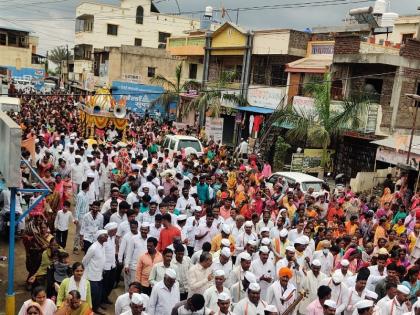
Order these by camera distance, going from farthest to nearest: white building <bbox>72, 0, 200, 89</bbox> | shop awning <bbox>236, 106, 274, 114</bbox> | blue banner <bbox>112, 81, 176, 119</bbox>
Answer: white building <bbox>72, 0, 200, 89</bbox>
blue banner <bbox>112, 81, 176, 119</bbox>
shop awning <bbox>236, 106, 274, 114</bbox>

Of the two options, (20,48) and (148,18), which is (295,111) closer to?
(148,18)

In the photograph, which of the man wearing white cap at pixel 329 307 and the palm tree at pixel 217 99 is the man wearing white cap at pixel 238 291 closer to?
the man wearing white cap at pixel 329 307

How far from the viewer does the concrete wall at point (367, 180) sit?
51.1 ft

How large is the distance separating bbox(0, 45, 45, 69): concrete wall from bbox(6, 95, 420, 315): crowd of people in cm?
4756

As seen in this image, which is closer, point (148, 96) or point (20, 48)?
point (148, 96)

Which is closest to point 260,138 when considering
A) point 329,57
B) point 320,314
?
point 329,57

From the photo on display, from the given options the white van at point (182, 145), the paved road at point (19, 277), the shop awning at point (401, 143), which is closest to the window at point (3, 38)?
the white van at point (182, 145)

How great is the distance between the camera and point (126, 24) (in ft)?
166

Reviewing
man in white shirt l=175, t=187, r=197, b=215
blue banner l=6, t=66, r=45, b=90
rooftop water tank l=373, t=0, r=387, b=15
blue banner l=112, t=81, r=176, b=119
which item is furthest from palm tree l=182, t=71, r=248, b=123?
blue banner l=6, t=66, r=45, b=90

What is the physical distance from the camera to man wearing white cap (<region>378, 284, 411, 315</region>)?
19.1 feet

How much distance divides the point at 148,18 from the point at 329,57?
34771 millimetres

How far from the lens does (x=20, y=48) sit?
56.3 m

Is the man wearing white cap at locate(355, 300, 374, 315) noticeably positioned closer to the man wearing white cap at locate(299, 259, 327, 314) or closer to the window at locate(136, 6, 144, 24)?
the man wearing white cap at locate(299, 259, 327, 314)

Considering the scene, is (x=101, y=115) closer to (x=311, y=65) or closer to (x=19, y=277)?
(x=311, y=65)
